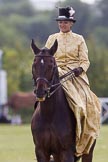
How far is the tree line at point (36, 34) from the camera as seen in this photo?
158ft

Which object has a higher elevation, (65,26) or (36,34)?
(65,26)

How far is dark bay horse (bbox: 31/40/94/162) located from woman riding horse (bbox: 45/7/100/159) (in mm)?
323

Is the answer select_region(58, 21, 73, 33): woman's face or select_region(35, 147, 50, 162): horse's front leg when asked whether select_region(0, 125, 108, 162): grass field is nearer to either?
select_region(58, 21, 73, 33): woman's face

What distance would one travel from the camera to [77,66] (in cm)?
1238

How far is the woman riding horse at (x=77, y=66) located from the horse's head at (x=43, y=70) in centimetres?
80

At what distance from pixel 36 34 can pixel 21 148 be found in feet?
307

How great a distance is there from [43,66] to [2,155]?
7.64m

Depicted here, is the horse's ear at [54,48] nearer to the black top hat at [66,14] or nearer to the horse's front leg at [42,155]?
the black top hat at [66,14]

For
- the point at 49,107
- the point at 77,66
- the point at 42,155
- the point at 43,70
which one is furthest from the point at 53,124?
the point at 77,66

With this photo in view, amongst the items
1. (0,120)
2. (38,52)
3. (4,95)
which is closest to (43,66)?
(38,52)

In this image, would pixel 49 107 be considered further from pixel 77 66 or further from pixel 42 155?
pixel 77 66

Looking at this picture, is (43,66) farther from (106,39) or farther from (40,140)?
(106,39)

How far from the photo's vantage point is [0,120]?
44312 mm

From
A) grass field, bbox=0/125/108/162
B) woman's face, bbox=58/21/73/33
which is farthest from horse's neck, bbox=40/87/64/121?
grass field, bbox=0/125/108/162
